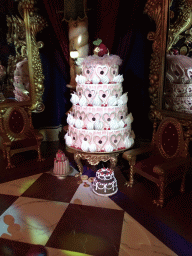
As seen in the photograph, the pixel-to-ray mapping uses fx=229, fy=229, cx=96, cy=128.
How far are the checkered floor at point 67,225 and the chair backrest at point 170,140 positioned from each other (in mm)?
1030

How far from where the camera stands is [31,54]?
469 cm

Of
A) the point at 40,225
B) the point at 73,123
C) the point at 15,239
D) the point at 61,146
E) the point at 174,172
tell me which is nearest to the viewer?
the point at 15,239

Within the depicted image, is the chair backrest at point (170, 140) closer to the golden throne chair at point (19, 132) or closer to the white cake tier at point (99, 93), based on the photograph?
the white cake tier at point (99, 93)

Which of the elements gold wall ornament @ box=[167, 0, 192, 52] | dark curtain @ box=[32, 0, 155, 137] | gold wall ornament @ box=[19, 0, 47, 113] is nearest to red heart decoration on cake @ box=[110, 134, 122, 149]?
dark curtain @ box=[32, 0, 155, 137]

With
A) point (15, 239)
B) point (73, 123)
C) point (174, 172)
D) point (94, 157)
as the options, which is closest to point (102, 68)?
point (73, 123)

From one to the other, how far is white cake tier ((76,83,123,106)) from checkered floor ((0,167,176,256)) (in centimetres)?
127

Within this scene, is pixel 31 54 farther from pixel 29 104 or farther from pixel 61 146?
pixel 61 146

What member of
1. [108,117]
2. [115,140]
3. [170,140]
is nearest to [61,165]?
[115,140]

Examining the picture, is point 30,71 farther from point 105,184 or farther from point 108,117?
point 105,184

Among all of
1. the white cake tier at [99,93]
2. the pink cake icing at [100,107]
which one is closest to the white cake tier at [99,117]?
the pink cake icing at [100,107]

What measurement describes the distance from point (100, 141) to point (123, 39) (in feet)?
6.28

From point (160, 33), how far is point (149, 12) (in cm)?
38

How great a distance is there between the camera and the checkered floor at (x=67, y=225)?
7.52ft

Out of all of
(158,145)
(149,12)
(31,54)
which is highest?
(149,12)
